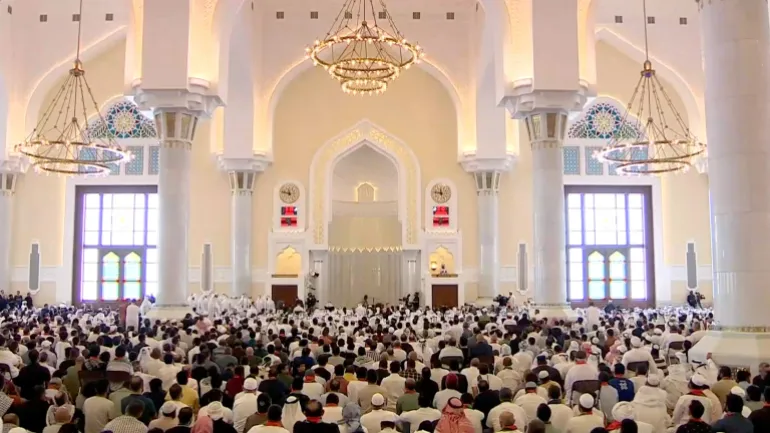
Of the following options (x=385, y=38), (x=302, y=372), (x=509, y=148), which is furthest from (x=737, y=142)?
(x=509, y=148)

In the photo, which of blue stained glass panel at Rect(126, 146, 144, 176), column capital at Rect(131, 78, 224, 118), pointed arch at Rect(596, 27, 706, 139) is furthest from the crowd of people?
pointed arch at Rect(596, 27, 706, 139)

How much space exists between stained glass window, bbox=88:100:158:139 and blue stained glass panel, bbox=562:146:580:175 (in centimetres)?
1228

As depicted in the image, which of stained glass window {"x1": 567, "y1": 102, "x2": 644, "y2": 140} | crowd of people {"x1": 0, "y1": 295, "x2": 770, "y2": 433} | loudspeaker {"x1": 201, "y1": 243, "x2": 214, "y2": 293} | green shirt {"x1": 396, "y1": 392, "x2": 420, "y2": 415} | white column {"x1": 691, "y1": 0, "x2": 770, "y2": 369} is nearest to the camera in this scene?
crowd of people {"x1": 0, "y1": 295, "x2": 770, "y2": 433}

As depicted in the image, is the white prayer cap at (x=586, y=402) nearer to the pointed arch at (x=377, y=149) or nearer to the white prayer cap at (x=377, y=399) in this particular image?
the white prayer cap at (x=377, y=399)

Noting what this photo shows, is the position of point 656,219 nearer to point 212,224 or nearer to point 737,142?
point 212,224

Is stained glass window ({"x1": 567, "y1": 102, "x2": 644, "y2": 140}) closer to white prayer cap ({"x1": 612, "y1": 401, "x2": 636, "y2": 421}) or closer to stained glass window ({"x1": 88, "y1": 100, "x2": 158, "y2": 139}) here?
stained glass window ({"x1": 88, "y1": 100, "x2": 158, "y2": 139})

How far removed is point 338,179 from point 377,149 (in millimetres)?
1813

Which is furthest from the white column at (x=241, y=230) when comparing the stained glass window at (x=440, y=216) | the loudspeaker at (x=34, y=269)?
the loudspeaker at (x=34, y=269)

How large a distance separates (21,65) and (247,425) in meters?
19.2

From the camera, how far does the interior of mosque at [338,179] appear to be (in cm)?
2250

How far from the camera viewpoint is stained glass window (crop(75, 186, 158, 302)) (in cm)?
2362

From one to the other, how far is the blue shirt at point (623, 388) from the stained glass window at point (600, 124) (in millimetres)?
17391

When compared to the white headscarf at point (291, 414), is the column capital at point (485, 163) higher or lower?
higher

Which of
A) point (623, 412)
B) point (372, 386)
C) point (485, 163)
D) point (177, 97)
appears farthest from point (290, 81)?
point (623, 412)
